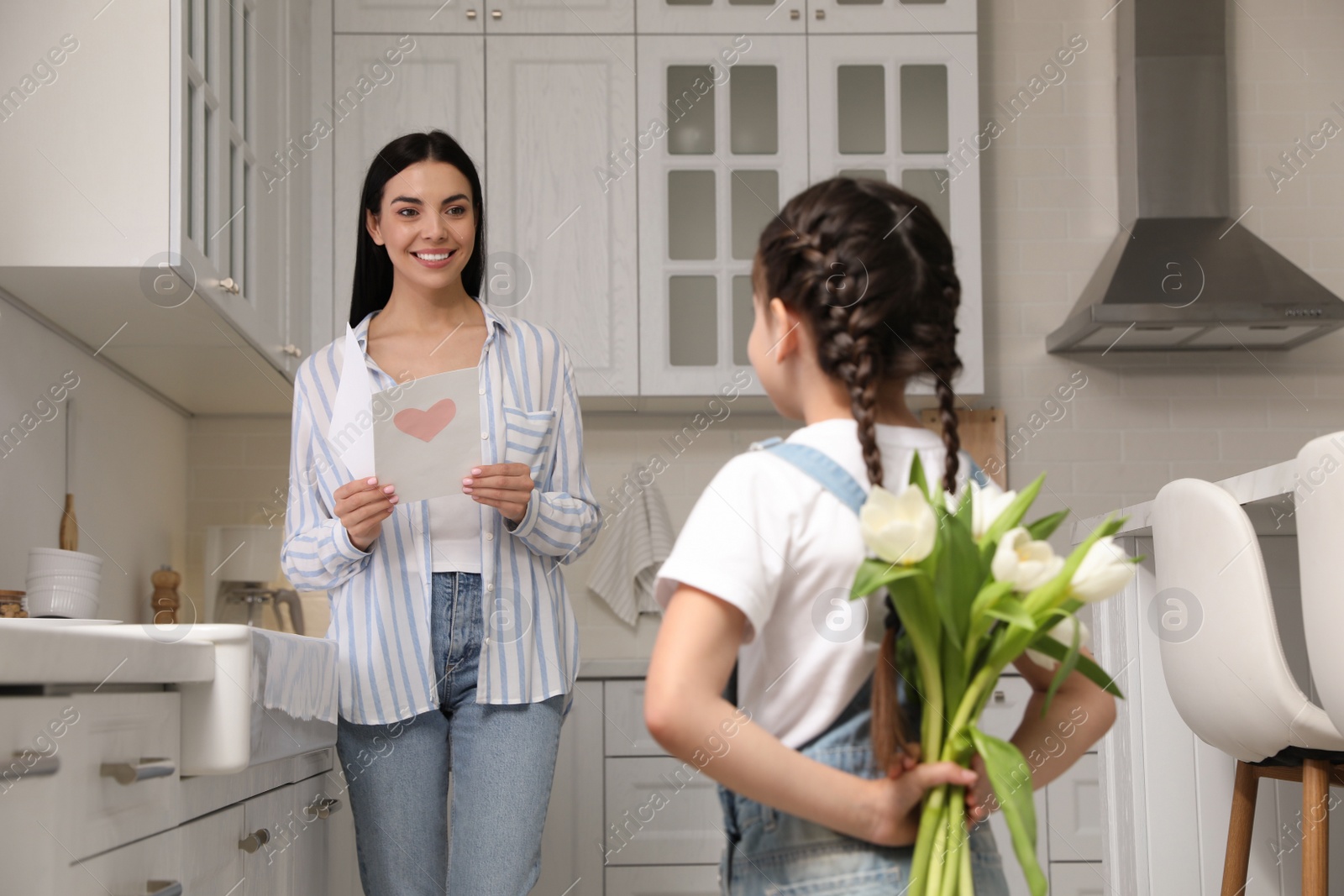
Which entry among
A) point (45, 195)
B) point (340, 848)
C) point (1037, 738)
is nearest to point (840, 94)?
point (45, 195)

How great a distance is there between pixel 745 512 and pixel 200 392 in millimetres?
2415

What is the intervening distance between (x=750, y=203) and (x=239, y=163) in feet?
4.25

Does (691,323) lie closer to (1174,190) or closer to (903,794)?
(1174,190)

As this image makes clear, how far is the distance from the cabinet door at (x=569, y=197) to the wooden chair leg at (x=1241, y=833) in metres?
1.71

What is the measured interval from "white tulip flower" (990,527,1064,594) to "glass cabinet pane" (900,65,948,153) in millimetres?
2554

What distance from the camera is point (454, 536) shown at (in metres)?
1.57

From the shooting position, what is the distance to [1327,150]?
3.42 m

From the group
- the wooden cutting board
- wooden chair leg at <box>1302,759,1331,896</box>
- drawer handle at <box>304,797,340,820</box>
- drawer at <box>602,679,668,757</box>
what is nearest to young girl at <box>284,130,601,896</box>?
drawer handle at <box>304,797,340,820</box>

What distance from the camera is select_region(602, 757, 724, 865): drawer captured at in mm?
2781

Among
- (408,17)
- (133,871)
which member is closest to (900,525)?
(133,871)

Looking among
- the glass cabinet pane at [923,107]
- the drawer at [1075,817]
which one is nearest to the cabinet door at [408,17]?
the glass cabinet pane at [923,107]

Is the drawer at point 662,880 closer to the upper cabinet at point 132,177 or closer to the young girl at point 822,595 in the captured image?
the upper cabinet at point 132,177

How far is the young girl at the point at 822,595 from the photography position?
2.51 feet

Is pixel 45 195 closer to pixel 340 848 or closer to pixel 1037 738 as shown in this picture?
pixel 340 848
